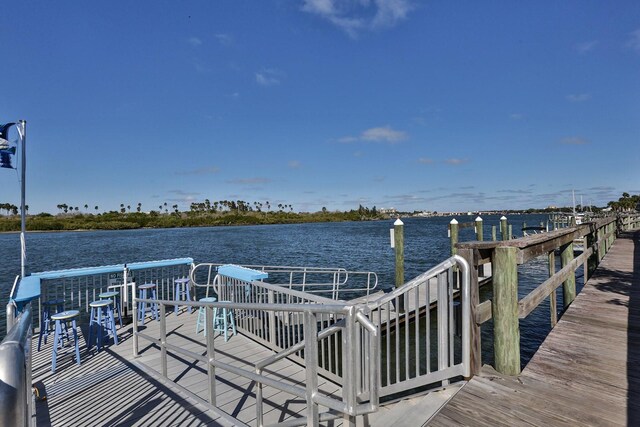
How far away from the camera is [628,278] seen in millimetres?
6684

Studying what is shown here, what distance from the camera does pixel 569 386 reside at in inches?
108

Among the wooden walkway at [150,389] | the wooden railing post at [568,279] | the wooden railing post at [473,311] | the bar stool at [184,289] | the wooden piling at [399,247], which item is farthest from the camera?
the wooden piling at [399,247]

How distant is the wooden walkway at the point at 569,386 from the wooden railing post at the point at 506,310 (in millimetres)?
129

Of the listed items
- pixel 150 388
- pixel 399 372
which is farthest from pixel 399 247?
pixel 150 388

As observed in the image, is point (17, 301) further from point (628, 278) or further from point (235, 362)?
point (628, 278)

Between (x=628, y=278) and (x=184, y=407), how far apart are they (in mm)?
8213

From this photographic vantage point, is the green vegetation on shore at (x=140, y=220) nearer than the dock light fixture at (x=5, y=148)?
No

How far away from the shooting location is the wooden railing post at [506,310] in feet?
9.62

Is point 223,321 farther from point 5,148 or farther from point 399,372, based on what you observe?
point 5,148

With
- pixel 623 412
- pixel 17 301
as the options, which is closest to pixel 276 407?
pixel 623 412

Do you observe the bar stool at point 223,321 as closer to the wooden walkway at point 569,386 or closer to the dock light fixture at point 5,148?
the wooden walkway at point 569,386

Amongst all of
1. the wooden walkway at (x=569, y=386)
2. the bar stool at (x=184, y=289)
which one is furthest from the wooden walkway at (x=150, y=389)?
the bar stool at (x=184, y=289)

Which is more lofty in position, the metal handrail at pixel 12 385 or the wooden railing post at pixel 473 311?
the metal handrail at pixel 12 385

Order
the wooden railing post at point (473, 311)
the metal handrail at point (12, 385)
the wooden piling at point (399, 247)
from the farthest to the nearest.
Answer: the wooden piling at point (399, 247)
the wooden railing post at point (473, 311)
the metal handrail at point (12, 385)
